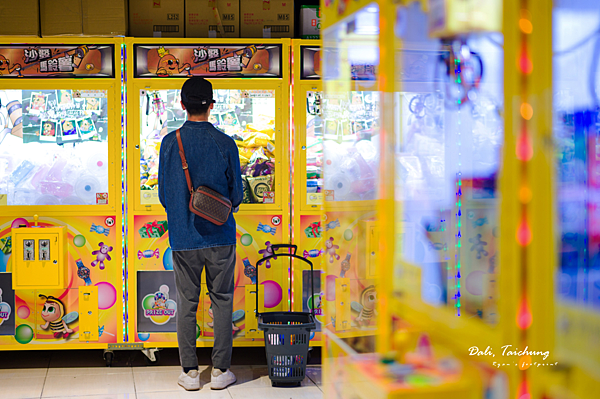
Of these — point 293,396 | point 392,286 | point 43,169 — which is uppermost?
point 43,169

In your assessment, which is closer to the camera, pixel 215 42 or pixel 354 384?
pixel 354 384

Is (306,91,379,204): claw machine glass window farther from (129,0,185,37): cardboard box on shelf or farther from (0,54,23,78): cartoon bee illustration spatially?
(0,54,23,78): cartoon bee illustration

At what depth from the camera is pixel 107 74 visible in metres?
3.71

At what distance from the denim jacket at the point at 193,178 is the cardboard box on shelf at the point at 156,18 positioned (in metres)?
0.95

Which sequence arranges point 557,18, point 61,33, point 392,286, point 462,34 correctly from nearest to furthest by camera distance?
point 557,18 < point 462,34 < point 392,286 < point 61,33

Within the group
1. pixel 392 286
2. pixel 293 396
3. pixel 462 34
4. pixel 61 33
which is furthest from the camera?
pixel 61 33

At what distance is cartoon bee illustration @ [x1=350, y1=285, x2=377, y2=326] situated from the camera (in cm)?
148

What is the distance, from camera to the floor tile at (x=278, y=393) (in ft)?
10.5

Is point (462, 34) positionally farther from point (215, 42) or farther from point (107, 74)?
point (107, 74)

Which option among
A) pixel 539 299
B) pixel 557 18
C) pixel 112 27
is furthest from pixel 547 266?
pixel 112 27

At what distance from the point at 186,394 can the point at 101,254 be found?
3.80 feet

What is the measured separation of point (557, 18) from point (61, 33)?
11.5 ft

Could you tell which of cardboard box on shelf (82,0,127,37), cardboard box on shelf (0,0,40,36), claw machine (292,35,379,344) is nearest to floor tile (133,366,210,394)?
claw machine (292,35,379,344)

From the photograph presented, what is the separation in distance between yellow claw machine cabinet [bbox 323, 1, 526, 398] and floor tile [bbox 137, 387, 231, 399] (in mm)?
1839
